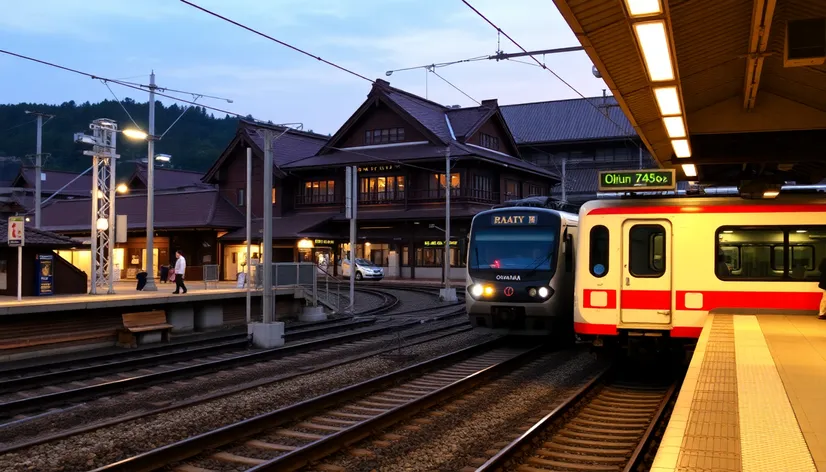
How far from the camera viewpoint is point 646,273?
38.7 feet

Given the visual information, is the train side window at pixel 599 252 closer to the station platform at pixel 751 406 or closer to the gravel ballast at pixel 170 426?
the station platform at pixel 751 406

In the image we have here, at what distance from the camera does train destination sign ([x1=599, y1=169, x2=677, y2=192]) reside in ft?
37.6

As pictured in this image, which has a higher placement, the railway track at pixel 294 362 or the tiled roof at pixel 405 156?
the tiled roof at pixel 405 156

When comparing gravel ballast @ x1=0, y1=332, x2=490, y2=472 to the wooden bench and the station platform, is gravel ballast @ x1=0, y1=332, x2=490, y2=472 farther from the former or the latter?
the wooden bench

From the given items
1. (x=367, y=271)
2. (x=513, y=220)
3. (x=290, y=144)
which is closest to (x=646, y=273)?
(x=513, y=220)

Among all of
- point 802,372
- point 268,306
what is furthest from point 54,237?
point 802,372

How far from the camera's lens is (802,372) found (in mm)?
7539

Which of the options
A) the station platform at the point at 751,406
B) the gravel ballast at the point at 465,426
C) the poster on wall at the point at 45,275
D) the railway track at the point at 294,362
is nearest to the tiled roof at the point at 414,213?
the railway track at the point at 294,362

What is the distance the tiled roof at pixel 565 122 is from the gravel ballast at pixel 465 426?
4985 centimetres

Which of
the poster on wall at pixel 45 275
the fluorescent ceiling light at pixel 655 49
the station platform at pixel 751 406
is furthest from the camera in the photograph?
the poster on wall at pixel 45 275

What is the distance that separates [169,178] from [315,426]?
59064 mm

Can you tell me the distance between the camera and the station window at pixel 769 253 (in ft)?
36.8

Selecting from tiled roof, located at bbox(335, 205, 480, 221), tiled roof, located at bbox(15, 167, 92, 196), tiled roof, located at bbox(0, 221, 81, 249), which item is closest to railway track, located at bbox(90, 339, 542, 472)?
tiled roof, located at bbox(0, 221, 81, 249)

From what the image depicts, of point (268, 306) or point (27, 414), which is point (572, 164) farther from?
point (27, 414)
